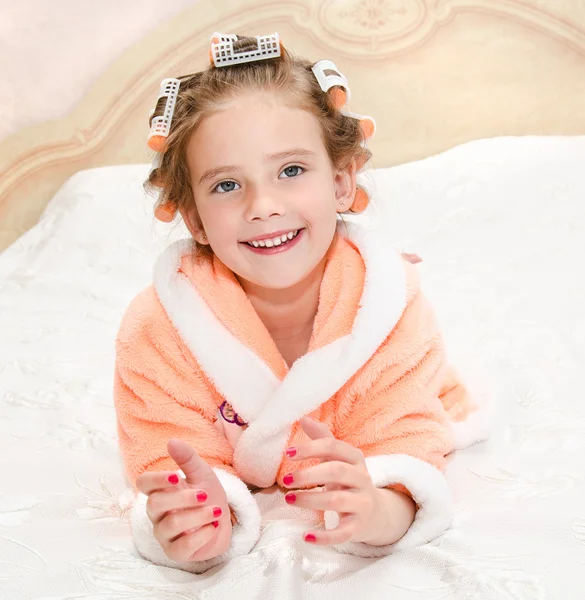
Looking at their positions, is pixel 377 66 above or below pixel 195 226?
above

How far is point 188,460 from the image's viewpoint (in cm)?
86

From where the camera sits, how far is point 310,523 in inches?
39.5

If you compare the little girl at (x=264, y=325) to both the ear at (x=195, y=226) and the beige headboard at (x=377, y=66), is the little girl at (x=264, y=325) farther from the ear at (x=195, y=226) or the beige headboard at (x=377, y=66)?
the beige headboard at (x=377, y=66)

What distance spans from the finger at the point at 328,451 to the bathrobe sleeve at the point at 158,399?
0.59 ft

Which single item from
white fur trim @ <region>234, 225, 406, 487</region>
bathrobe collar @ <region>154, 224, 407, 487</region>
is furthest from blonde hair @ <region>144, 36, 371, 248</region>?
white fur trim @ <region>234, 225, 406, 487</region>

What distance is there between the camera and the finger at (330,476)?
81 centimetres

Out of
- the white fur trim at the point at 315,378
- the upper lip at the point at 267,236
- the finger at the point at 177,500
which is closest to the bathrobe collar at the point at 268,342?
the white fur trim at the point at 315,378

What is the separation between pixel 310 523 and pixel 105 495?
1.06 ft

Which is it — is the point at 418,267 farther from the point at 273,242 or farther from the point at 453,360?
the point at 273,242

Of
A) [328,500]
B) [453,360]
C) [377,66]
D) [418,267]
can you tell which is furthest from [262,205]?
[377,66]

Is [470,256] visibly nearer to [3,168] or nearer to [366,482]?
[366,482]

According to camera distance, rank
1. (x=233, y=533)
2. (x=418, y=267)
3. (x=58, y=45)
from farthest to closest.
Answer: (x=58, y=45), (x=418, y=267), (x=233, y=533)

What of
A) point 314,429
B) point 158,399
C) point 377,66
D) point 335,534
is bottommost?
point 335,534

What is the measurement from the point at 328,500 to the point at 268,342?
0.35m
